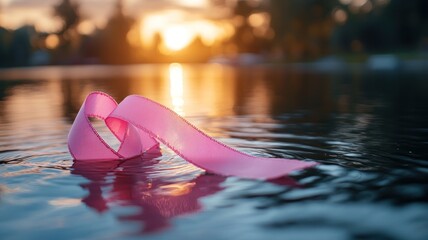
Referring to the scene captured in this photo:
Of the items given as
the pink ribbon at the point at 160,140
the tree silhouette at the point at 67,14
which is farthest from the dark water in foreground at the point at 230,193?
the tree silhouette at the point at 67,14

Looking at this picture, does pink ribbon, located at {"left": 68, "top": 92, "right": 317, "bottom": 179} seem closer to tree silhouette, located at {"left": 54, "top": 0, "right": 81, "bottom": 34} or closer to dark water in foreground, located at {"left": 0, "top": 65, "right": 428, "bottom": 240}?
dark water in foreground, located at {"left": 0, "top": 65, "right": 428, "bottom": 240}

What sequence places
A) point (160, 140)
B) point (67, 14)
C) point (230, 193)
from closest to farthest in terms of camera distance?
point (230, 193) → point (160, 140) → point (67, 14)

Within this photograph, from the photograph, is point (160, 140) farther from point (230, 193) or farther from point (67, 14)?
point (67, 14)

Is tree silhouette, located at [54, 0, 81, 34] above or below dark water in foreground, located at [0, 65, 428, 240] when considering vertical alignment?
above

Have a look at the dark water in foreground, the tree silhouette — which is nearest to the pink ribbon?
the dark water in foreground

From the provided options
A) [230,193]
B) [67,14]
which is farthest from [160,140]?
[67,14]

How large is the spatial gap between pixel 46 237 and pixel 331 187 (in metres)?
2.47

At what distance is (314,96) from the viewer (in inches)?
691

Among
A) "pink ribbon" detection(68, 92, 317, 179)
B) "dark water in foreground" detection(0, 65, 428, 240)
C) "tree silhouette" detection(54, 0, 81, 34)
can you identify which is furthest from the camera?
"tree silhouette" detection(54, 0, 81, 34)

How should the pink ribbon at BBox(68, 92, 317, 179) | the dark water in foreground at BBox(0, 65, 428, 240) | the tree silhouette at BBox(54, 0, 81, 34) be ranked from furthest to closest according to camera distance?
1. the tree silhouette at BBox(54, 0, 81, 34)
2. the pink ribbon at BBox(68, 92, 317, 179)
3. the dark water in foreground at BBox(0, 65, 428, 240)

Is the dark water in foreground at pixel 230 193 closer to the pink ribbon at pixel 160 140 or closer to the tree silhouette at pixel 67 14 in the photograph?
the pink ribbon at pixel 160 140

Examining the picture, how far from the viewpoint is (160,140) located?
5746 millimetres

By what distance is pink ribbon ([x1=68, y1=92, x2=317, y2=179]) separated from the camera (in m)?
5.43

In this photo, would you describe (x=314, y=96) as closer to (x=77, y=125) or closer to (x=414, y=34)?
(x=77, y=125)
